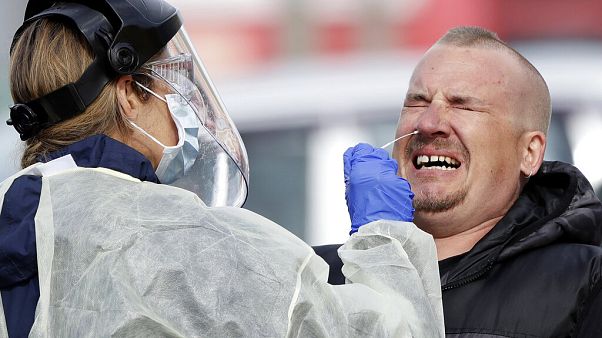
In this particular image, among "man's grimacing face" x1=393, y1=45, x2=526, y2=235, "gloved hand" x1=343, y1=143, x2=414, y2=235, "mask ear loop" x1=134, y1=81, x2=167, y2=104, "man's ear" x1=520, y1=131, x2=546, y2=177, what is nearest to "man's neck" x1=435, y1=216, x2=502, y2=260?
"man's grimacing face" x1=393, y1=45, x2=526, y2=235

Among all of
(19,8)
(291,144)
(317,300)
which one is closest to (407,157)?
(317,300)

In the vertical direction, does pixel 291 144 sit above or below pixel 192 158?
below

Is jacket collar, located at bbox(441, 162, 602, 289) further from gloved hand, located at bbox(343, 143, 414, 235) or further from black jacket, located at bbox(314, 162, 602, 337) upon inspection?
gloved hand, located at bbox(343, 143, 414, 235)

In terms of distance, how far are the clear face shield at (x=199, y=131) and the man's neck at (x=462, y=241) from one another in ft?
2.12

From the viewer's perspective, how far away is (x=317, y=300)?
2291 mm

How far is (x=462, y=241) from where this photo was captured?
132 inches

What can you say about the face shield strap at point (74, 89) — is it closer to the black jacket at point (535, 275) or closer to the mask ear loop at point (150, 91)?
the mask ear loop at point (150, 91)

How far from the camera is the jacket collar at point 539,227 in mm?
3113

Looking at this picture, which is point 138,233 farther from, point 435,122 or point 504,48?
point 504,48

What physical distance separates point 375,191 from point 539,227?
A: 20.6 inches

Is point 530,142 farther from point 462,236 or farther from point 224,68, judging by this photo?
point 224,68

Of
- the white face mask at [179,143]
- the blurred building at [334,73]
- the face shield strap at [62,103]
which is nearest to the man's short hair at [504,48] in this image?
the white face mask at [179,143]

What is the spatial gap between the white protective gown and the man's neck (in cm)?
96

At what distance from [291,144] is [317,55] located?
1.17 metres
